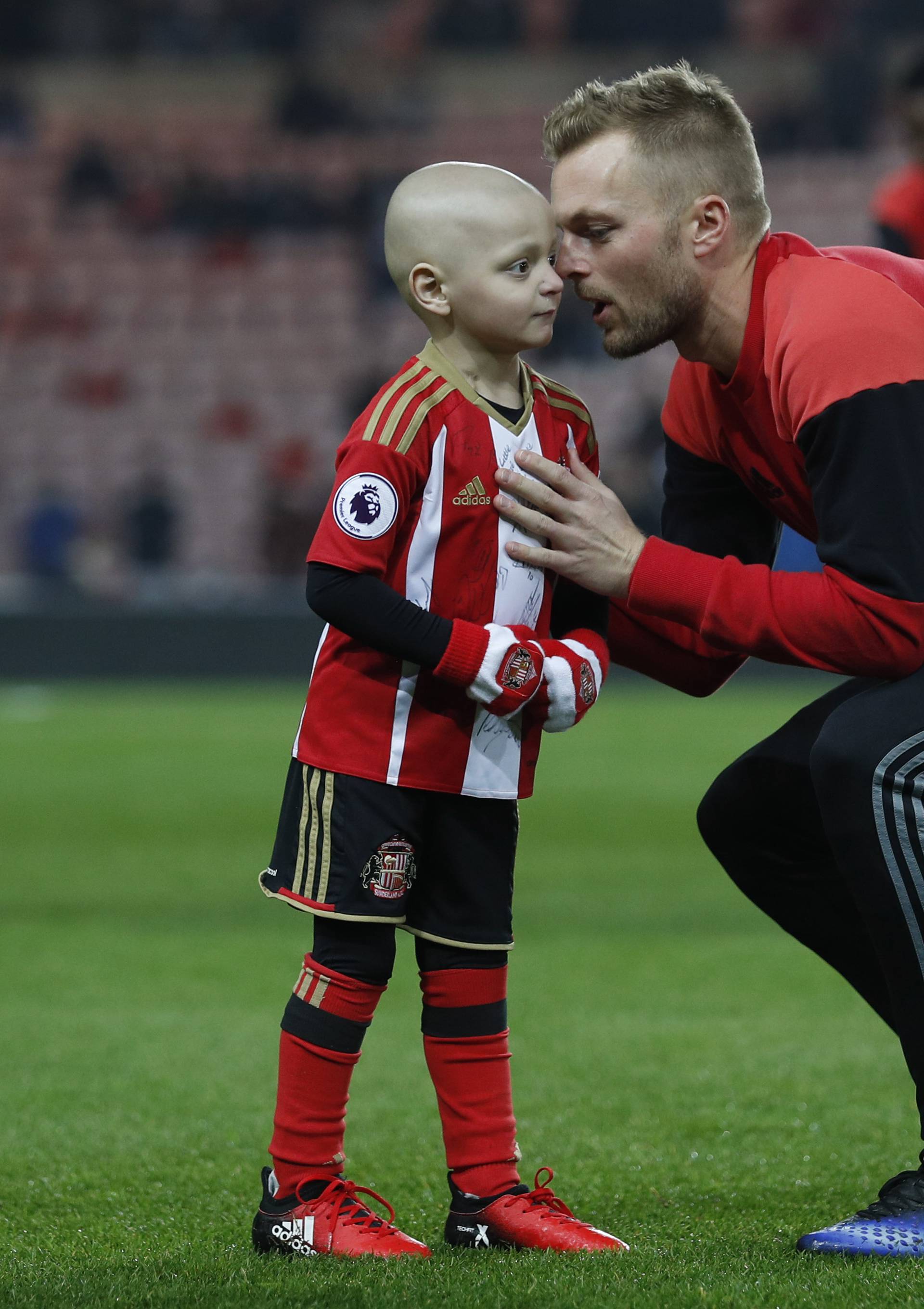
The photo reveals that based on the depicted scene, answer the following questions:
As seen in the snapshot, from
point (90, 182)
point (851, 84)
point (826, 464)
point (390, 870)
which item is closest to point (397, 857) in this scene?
point (390, 870)

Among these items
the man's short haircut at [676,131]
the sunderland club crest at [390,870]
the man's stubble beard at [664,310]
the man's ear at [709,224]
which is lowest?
the sunderland club crest at [390,870]

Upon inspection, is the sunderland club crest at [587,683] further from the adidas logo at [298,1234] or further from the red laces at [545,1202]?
the adidas logo at [298,1234]

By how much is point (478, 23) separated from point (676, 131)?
1847 centimetres

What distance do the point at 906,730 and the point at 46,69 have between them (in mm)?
19278

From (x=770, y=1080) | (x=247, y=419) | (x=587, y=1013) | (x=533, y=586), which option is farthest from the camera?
(x=247, y=419)

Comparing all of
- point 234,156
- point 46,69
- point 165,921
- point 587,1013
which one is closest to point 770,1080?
point 587,1013

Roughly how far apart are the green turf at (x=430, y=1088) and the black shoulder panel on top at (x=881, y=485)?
0.90m

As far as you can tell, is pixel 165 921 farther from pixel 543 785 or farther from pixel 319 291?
pixel 319 291

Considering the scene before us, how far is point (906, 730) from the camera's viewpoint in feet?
7.38

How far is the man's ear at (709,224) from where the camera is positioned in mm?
2494

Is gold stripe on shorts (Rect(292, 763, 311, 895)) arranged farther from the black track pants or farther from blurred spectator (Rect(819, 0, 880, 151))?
blurred spectator (Rect(819, 0, 880, 151))

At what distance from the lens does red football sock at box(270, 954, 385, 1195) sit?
7.59 ft

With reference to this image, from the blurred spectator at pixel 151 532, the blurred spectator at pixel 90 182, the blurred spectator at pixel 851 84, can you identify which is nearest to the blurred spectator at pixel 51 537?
the blurred spectator at pixel 151 532

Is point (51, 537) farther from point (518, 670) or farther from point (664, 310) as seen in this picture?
point (518, 670)
